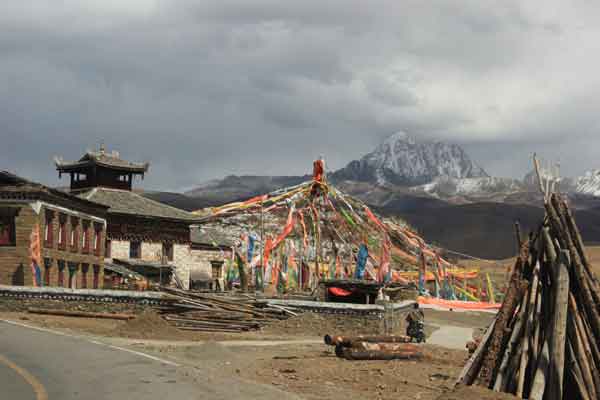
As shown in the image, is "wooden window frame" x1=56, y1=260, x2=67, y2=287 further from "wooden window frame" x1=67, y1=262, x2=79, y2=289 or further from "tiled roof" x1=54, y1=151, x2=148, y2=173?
"tiled roof" x1=54, y1=151, x2=148, y2=173

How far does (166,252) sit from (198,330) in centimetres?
2821

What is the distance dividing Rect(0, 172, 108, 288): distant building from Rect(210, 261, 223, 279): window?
17.9 meters

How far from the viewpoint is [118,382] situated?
14.4m

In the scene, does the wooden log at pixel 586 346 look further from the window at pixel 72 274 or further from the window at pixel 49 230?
the window at pixel 72 274

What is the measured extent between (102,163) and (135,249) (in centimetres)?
892

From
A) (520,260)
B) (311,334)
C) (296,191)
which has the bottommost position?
(311,334)

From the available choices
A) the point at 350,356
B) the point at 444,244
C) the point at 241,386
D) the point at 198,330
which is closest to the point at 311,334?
the point at 198,330

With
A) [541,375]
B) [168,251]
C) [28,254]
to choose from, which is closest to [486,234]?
[168,251]

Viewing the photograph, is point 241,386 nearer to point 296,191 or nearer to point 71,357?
point 71,357

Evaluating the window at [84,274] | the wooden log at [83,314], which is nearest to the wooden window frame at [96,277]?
the window at [84,274]

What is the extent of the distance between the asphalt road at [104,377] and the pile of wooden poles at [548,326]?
3971mm

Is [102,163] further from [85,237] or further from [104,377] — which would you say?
[104,377]

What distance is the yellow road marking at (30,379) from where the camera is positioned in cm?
1277

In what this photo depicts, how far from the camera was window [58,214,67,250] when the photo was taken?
4353 centimetres
